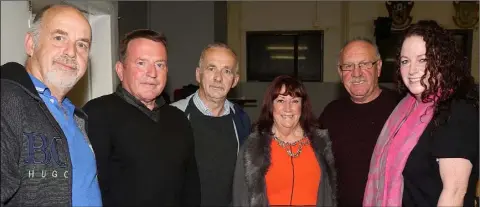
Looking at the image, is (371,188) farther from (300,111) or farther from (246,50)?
(246,50)

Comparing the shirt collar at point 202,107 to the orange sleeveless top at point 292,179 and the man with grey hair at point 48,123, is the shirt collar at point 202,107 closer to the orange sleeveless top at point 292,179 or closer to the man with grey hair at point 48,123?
the orange sleeveless top at point 292,179

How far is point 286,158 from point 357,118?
1.80 ft

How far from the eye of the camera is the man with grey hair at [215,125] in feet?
7.19

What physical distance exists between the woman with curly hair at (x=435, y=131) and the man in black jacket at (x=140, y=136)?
0.95 m

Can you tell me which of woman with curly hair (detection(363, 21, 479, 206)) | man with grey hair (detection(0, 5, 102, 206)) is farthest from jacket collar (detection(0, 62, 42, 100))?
woman with curly hair (detection(363, 21, 479, 206))

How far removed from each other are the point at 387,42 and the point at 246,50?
9.60 ft

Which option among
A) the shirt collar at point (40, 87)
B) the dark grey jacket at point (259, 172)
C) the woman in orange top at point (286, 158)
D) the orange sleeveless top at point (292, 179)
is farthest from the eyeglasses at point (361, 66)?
the shirt collar at point (40, 87)

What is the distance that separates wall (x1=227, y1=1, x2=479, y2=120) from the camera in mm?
8273

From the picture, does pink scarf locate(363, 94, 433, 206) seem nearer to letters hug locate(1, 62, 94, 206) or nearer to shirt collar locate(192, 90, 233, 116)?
shirt collar locate(192, 90, 233, 116)

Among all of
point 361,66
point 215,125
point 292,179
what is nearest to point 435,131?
point 292,179

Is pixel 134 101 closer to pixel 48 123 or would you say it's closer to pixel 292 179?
pixel 48 123

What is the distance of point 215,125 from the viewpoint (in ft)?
7.40

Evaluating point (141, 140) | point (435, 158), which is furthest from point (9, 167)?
point (435, 158)

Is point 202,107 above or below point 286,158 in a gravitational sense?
above
